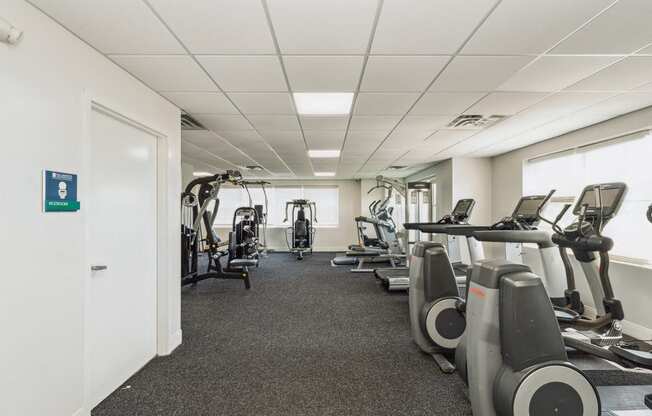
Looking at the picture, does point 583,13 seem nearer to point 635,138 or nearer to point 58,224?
point 635,138

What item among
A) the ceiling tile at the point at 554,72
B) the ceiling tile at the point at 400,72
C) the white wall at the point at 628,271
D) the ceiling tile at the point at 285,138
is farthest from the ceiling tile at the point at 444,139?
the ceiling tile at the point at 285,138

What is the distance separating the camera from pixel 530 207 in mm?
3264

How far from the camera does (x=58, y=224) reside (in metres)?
1.65

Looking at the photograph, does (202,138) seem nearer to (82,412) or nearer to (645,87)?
(82,412)

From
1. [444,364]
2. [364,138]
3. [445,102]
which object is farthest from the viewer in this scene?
[364,138]

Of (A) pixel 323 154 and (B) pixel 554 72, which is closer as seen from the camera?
(B) pixel 554 72

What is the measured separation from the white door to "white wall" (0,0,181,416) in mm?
159

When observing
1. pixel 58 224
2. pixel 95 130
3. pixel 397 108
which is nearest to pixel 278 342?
pixel 58 224

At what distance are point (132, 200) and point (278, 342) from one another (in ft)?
6.22

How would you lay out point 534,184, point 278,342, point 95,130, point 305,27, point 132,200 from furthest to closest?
point 534,184 < point 278,342 < point 132,200 < point 95,130 < point 305,27

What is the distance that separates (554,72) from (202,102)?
3024 mm

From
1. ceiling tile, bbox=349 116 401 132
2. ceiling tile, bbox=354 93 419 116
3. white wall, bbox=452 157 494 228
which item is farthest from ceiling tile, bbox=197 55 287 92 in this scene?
white wall, bbox=452 157 494 228

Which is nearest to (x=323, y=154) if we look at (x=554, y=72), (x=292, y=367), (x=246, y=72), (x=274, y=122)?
(x=274, y=122)

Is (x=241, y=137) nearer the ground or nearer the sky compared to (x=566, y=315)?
nearer the sky
